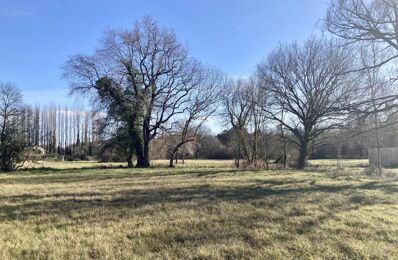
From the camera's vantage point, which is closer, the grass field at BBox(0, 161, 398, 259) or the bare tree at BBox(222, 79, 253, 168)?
the grass field at BBox(0, 161, 398, 259)

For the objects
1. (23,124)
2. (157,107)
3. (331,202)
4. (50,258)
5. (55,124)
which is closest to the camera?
(50,258)

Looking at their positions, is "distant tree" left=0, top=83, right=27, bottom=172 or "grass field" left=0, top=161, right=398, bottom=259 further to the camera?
"distant tree" left=0, top=83, right=27, bottom=172

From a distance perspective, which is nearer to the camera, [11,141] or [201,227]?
[201,227]

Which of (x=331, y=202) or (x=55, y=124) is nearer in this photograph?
(x=331, y=202)

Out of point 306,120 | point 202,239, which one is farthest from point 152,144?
point 202,239

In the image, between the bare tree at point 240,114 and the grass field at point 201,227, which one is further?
the bare tree at point 240,114

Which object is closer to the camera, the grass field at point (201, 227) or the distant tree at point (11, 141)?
the grass field at point (201, 227)

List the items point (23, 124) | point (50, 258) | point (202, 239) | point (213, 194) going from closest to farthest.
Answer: point (50, 258) → point (202, 239) → point (213, 194) → point (23, 124)

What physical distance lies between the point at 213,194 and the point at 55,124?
84.9 m

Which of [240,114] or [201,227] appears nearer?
[201,227]

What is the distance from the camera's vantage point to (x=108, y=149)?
43.8 meters

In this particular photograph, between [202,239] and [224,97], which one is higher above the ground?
[224,97]

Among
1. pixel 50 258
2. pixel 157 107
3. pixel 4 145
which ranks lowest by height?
pixel 50 258

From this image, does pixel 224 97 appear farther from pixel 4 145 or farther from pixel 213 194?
pixel 213 194
